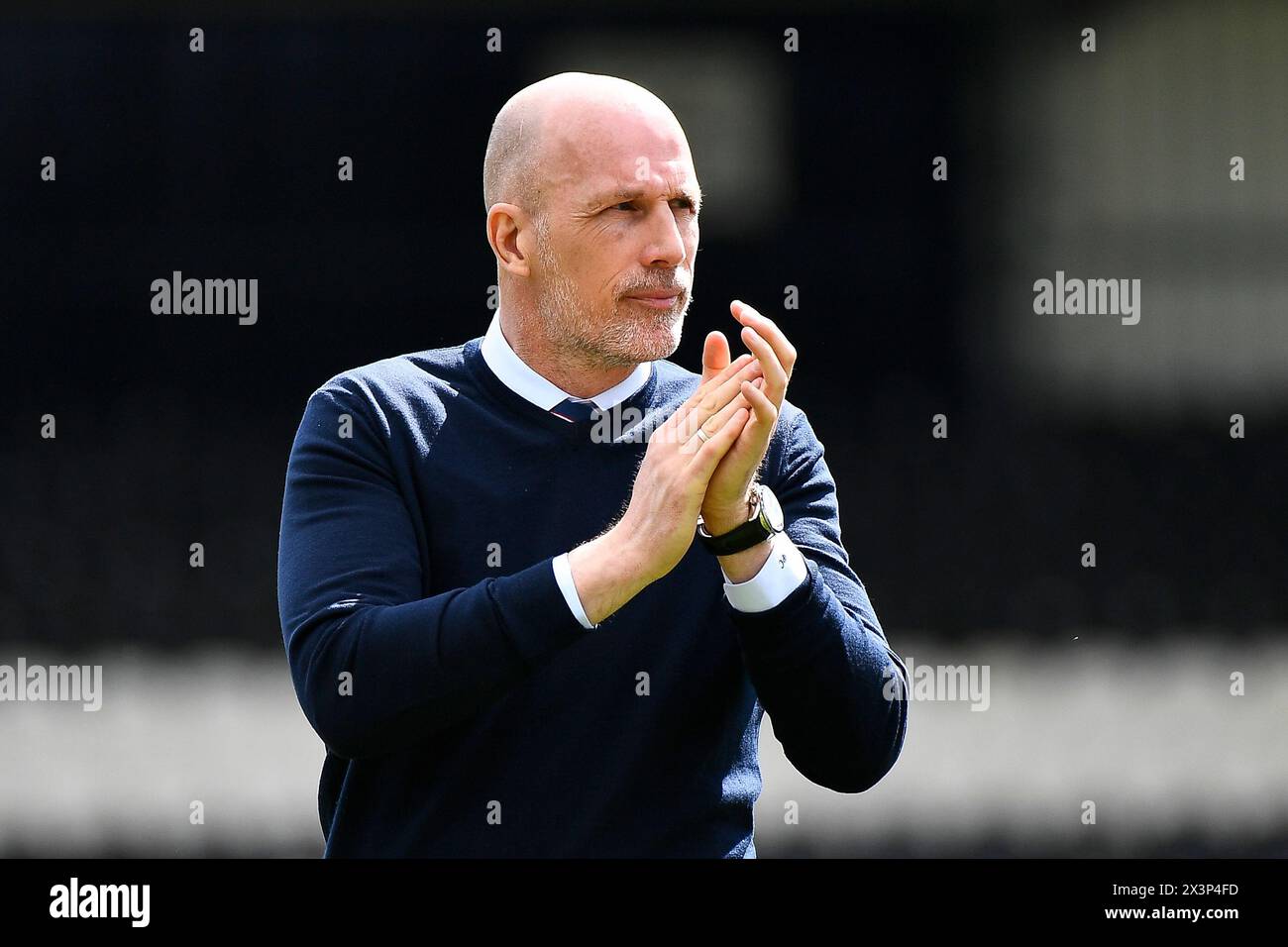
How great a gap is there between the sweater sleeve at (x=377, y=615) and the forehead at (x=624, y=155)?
1.15ft

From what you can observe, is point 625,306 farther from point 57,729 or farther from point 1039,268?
point 57,729

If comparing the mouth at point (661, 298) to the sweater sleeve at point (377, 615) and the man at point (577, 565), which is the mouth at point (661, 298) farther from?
the sweater sleeve at point (377, 615)

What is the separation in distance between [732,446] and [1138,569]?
10.6ft

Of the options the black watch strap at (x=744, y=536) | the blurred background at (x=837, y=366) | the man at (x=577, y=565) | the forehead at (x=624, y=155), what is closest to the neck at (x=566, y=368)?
the man at (x=577, y=565)

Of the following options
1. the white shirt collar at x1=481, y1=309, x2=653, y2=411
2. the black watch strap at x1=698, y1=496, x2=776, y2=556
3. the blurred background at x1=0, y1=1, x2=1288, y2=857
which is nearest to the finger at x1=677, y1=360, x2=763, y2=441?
the black watch strap at x1=698, y1=496, x2=776, y2=556

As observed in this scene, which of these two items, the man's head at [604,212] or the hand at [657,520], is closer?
the hand at [657,520]

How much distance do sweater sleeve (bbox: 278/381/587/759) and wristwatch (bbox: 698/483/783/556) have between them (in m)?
0.17

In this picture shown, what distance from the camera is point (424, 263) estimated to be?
13.8 feet

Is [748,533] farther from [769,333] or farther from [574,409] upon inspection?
[574,409]

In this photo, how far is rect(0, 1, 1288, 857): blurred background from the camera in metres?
4.17

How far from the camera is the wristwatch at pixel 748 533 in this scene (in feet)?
4.90

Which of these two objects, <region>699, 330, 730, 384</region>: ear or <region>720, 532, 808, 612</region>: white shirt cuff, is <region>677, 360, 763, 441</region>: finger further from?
<region>720, 532, 808, 612</region>: white shirt cuff

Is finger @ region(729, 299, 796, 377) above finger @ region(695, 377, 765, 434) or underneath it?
above
